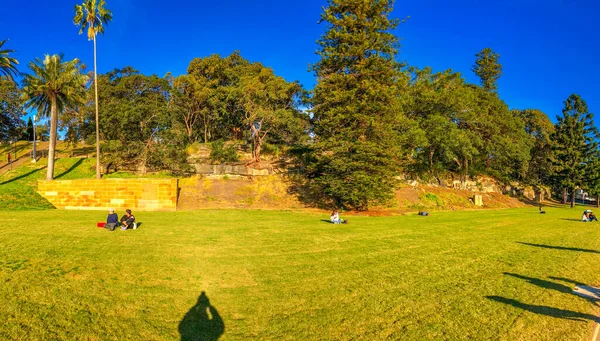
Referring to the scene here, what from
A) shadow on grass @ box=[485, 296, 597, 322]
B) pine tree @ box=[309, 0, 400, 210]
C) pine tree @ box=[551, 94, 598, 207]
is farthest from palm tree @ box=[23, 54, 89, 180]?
pine tree @ box=[551, 94, 598, 207]

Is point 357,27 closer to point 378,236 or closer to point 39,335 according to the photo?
Result: point 378,236

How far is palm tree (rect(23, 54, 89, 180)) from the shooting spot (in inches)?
1000

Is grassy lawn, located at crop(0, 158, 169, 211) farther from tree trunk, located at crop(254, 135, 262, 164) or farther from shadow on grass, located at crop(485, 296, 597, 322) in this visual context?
shadow on grass, located at crop(485, 296, 597, 322)

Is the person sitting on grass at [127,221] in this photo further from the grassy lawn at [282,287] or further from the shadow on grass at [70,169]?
the shadow on grass at [70,169]

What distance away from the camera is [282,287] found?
7855 millimetres

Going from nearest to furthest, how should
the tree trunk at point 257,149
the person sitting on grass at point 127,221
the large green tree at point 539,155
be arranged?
the person sitting on grass at point 127,221 < the tree trunk at point 257,149 < the large green tree at point 539,155

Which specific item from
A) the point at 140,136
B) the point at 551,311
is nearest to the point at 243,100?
the point at 140,136

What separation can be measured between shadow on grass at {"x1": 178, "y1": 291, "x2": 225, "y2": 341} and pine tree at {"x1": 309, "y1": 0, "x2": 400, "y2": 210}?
1813cm

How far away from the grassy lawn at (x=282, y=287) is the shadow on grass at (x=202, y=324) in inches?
1.3

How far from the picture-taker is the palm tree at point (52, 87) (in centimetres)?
2541

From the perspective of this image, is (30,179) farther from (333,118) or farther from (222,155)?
(333,118)

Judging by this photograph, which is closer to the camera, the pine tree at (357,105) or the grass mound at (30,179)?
the grass mound at (30,179)

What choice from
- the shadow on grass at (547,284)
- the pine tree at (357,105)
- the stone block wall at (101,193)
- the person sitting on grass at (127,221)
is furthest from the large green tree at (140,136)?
the shadow on grass at (547,284)

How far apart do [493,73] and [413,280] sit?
67.2m
